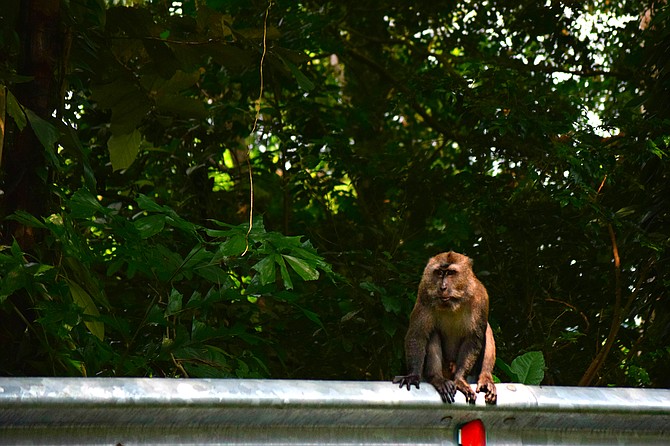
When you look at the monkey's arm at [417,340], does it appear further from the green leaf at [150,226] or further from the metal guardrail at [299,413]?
the metal guardrail at [299,413]

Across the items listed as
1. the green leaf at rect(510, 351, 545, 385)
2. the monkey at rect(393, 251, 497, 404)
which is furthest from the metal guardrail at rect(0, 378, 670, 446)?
the monkey at rect(393, 251, 497, 404)

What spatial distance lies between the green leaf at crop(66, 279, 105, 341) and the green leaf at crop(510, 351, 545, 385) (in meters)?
1.76

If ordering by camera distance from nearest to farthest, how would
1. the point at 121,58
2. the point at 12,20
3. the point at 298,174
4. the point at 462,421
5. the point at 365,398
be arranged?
the point at 365,398
the point at 462,421
the point at 12,20
the point at 121,58
the point at 298,174

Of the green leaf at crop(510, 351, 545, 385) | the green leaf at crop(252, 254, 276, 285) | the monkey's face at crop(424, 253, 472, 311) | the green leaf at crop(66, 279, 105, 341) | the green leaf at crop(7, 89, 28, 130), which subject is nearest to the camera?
the green leaf at crop(510, 351, 545, 385)

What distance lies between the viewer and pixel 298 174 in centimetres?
698

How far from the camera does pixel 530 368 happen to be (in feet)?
11.8

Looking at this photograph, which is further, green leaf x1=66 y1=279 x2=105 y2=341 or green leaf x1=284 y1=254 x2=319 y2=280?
green leaf x1=66 y1=279 x2=105 y2=341

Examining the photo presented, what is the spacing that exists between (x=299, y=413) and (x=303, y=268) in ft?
6.03

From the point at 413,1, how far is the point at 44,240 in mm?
4864

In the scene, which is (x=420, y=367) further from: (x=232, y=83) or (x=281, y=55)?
(x=232, y=83)

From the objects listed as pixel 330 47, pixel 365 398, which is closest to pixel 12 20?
pixel 365 398

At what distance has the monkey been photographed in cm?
478

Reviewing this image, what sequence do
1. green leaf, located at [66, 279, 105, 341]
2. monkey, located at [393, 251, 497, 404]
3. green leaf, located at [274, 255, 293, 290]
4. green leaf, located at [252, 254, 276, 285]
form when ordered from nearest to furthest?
green leaf, located at [274, 255, 293, 290] < green leaf, located at [252, 254, 276, 285] < green leaf, located at [66, 279, 105, 341] < monkey, located at [393, 251, 497, 404]

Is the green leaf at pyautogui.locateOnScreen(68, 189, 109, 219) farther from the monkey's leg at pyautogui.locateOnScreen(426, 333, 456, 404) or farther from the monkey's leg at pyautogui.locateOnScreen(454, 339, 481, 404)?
the monkey's leg at pyautogui.locateOnScreen(454, 339, 481, 404)
